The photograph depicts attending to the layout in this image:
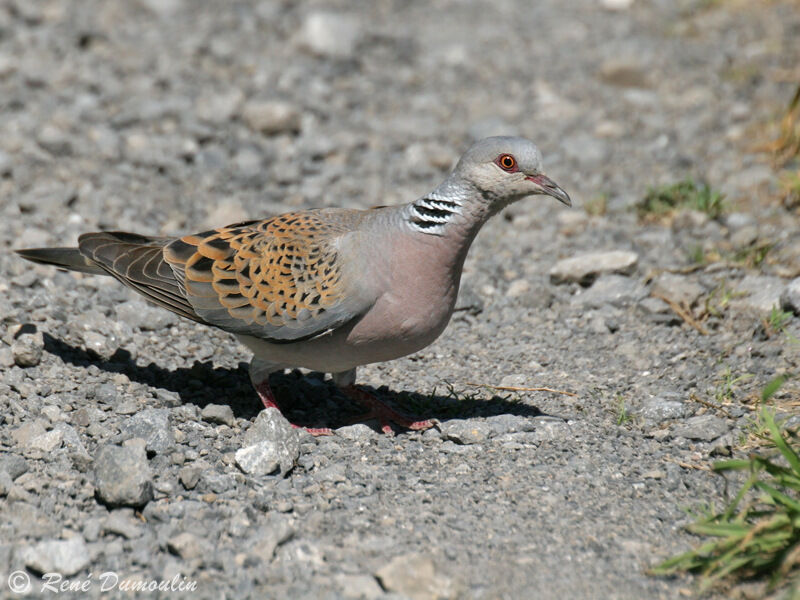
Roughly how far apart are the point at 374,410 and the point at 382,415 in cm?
6

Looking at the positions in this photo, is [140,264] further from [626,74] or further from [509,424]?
[626,74]

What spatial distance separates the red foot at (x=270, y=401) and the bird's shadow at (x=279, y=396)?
125mm

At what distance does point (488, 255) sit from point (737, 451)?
2788 millimetres

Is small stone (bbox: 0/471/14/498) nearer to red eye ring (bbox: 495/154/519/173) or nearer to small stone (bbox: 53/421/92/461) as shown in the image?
small stone (bbox: 53/421/92/461)

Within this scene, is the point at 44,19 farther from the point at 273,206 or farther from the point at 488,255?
the point at 488,255

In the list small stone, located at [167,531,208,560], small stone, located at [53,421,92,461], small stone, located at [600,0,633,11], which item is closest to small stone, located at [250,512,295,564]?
small stone, located at [167,531,208,560]

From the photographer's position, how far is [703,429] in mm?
4707

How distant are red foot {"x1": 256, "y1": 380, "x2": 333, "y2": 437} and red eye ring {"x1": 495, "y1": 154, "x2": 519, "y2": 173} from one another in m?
1.60

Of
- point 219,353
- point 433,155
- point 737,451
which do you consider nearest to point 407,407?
point 219,353

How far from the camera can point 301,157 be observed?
804cm

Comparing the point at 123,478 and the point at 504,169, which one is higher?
the point at 504,169

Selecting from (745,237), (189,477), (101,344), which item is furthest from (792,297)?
(101,344)

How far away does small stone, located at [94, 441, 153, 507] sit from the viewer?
13.2ft

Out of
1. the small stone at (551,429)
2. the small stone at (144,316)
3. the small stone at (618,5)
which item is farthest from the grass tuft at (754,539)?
the small stone at (618,5)
